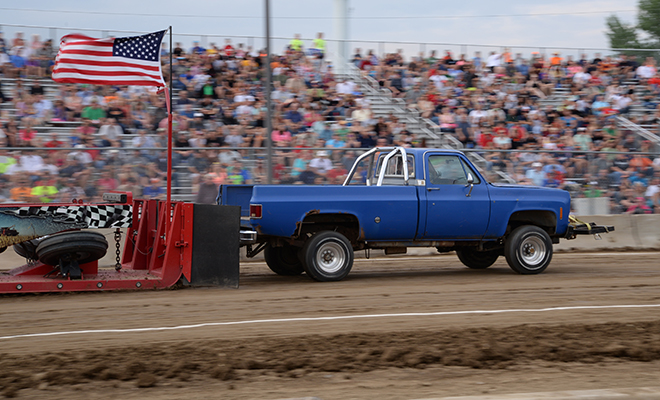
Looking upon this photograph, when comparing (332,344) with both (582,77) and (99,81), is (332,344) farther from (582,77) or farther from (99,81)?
(582,77)

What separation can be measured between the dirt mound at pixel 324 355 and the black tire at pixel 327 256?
141 inches

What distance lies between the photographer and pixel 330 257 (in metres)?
10.1

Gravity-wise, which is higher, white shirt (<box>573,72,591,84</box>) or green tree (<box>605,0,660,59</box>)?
green tree (<box>605,0,660,59</box>)

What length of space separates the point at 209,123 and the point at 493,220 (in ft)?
23.3

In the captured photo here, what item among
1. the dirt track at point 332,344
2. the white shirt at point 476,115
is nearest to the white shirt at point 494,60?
the white shirt at point 476,115

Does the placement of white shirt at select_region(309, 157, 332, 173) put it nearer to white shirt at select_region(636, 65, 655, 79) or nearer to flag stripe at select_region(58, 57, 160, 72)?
flag stripe at select_region(58, 57, 160, 72)

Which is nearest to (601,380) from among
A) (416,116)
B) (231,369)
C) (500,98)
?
(231,369)

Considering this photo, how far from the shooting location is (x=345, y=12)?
2881cm

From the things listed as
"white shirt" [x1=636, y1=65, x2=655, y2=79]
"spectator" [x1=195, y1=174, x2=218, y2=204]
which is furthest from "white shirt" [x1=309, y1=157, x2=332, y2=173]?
"white shirt" [x1=636, y1=65, x2=655, y2=79]

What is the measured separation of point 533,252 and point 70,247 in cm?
700

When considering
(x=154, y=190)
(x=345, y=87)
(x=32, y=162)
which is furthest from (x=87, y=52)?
(x=345, y=87)

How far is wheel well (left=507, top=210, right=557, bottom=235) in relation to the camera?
11070mm

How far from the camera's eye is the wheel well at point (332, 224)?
10055 millimetres

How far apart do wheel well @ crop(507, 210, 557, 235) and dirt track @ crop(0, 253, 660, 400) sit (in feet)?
5.47
